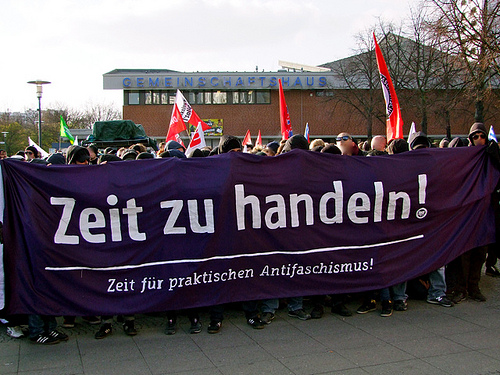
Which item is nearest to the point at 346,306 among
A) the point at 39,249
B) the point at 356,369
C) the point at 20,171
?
the point at 356,369

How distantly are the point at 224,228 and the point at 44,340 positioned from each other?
2.09 meters

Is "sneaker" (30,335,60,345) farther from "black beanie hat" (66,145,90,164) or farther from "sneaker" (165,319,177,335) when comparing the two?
"black beanie hat" (66,145,90,164)

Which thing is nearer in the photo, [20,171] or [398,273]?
[20,171]

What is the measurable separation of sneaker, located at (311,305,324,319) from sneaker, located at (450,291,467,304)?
5.83ft

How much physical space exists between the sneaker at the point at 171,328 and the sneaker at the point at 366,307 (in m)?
2.17

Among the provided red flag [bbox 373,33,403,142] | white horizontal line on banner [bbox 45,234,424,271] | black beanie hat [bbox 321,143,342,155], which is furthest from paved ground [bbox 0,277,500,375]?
red flag [bbox 373,33,403,142]

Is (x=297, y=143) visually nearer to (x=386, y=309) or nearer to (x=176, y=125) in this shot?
(x=386, y=309)

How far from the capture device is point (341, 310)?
591 cm

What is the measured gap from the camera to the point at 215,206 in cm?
543

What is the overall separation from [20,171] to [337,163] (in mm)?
3400

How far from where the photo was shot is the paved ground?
4.45 metres


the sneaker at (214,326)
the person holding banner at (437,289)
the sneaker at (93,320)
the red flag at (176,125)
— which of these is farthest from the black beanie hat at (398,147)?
the red flag at (176,125)

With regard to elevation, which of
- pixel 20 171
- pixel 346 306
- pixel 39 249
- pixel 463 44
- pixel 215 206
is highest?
pixel 463 44

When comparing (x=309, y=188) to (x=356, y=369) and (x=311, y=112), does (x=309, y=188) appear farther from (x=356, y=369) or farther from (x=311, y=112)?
(x=311, y=112)
